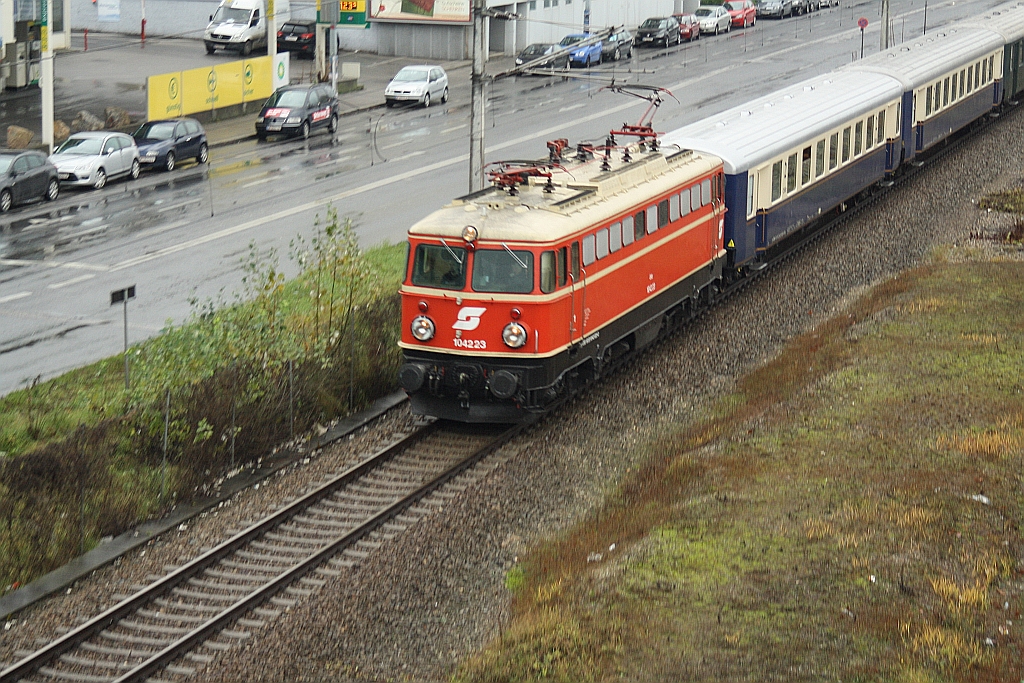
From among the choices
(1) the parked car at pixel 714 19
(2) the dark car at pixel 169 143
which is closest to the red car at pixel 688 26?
(1) the parked car at pixel 714 19

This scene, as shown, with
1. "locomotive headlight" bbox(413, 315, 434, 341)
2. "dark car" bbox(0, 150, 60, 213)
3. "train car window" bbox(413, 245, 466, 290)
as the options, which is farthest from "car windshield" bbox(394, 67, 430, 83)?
"locomotive headlight" bbox(413, 315, 434, 341)

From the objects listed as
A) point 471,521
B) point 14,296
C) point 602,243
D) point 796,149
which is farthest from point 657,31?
point 471,521

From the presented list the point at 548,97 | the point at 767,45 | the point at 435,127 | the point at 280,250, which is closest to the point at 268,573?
the point at 280,250

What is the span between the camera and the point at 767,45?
215 feet

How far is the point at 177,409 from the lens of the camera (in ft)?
54.1

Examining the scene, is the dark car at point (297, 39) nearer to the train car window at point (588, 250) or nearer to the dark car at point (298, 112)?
the dark car at point (298, 112)

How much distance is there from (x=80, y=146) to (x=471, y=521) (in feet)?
87.9

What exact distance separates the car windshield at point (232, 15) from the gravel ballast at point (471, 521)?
37.1 metres

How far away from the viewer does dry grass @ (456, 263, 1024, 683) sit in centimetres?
1074

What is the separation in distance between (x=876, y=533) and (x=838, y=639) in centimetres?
220

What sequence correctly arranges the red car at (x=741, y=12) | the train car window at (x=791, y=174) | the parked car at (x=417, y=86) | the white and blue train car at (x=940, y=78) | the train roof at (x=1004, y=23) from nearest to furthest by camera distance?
the train car window at (x=791, y=174), the white and blue train car at (x=940, y=78), the train roof at (x=1004, y=23), the parked car at (x=417, y=86), the red car at (x=741, y=12)

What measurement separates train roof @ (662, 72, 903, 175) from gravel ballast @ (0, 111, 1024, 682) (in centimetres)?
257

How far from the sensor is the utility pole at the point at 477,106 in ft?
75.3

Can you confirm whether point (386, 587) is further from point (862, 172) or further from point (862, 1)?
point (862, 1)
